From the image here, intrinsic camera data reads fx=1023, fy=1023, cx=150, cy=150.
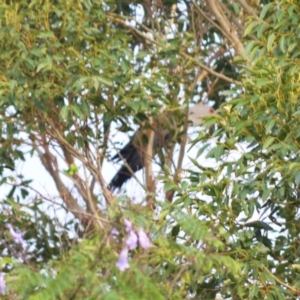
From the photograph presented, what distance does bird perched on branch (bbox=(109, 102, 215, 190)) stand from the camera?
18.9ft

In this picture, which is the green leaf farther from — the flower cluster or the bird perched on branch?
the bird perched on branch

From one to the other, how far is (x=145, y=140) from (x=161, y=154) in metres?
0.17

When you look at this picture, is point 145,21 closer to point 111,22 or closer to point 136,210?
point 111,22

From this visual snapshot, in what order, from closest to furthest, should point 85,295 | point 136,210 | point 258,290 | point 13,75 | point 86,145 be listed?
point 85,295
point 136,210
point 258,290
point 13,75
point 86,145

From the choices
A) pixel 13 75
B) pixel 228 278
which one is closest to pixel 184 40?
pixel 13 75

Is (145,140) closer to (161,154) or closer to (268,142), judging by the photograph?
(161,154)

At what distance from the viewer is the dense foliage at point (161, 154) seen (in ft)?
7.81

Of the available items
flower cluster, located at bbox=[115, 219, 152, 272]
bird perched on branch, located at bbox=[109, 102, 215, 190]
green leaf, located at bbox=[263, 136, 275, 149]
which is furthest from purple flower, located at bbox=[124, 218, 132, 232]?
bird perched on branch, located at bbox=[109, 102, 215, 190]

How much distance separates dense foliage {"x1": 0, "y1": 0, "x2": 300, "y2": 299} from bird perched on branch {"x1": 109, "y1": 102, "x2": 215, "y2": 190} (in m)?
0.09

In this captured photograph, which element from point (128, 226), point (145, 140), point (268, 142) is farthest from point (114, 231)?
point (145, 140)

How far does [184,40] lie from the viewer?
17.8 feet

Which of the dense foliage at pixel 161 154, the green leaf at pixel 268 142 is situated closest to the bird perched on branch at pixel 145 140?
the dense foliage at pixel 161 154

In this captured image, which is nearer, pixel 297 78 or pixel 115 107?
pixel 297 78

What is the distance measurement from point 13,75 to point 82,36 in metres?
0.38
